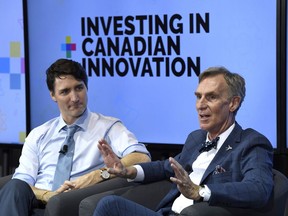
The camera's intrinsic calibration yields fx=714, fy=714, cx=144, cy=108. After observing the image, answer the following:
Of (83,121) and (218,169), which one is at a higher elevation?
(83,121)

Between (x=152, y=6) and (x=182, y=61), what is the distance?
48 cm

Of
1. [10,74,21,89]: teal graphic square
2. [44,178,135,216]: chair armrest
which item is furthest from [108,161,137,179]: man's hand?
[10,74,21,89]: teal graphic square

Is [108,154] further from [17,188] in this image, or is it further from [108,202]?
[17,188]

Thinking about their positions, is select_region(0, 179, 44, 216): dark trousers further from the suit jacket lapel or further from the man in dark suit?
the suit jacket lapel

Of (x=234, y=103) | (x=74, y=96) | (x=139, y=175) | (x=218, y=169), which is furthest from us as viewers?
(x=74, y=96)

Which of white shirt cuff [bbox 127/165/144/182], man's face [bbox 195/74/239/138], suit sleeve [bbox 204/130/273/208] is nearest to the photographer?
suit sleeve [bbox 204/130/273/208]

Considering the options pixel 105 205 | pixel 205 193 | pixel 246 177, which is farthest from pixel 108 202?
pixel 246 177

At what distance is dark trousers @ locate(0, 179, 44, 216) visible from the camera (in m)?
4.14

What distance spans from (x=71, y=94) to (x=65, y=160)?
1.43ft

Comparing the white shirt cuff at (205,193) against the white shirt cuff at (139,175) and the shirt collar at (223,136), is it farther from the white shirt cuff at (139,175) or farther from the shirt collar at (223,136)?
the white shirt cuff at (139,175)

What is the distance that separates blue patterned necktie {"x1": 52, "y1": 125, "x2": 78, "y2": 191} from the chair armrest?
1.19 feet

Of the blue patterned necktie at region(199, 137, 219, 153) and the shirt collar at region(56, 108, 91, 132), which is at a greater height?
the shirt collar at region(56, 108, 91, 132)

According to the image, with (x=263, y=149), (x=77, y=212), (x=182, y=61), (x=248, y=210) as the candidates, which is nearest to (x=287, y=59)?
(x=182, y=61)

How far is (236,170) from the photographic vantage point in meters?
3.82
